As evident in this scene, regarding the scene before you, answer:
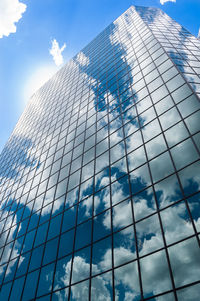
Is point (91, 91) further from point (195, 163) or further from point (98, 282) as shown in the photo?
point (98, 282)

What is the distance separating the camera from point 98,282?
13453mm

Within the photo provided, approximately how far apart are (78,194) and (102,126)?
8274 mm

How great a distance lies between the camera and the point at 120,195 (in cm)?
1638

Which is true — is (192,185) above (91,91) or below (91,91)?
below

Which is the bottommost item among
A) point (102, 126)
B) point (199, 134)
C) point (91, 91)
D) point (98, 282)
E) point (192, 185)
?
point (98, 282)

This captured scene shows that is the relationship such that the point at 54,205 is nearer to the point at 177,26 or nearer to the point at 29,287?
the point at 29,287

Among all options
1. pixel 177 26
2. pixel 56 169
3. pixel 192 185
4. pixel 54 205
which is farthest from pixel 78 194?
pixel 177 26

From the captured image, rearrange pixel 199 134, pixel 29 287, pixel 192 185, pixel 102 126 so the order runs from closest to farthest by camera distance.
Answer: pixel 192 185 → pixel 199 134 → pixel 29 287 → pixel 102 126

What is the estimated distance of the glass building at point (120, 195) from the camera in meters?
11.9

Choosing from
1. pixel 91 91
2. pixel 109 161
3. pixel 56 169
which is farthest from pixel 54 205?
pixel 91 91

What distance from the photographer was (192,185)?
1266 cm

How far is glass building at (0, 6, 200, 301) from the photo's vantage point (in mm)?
11906

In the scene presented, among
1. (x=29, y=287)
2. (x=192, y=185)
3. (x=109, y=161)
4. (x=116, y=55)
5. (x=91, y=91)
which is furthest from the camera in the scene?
(x=116, y=55)

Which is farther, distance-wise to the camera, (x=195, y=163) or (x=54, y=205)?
(x=54, y=205)
